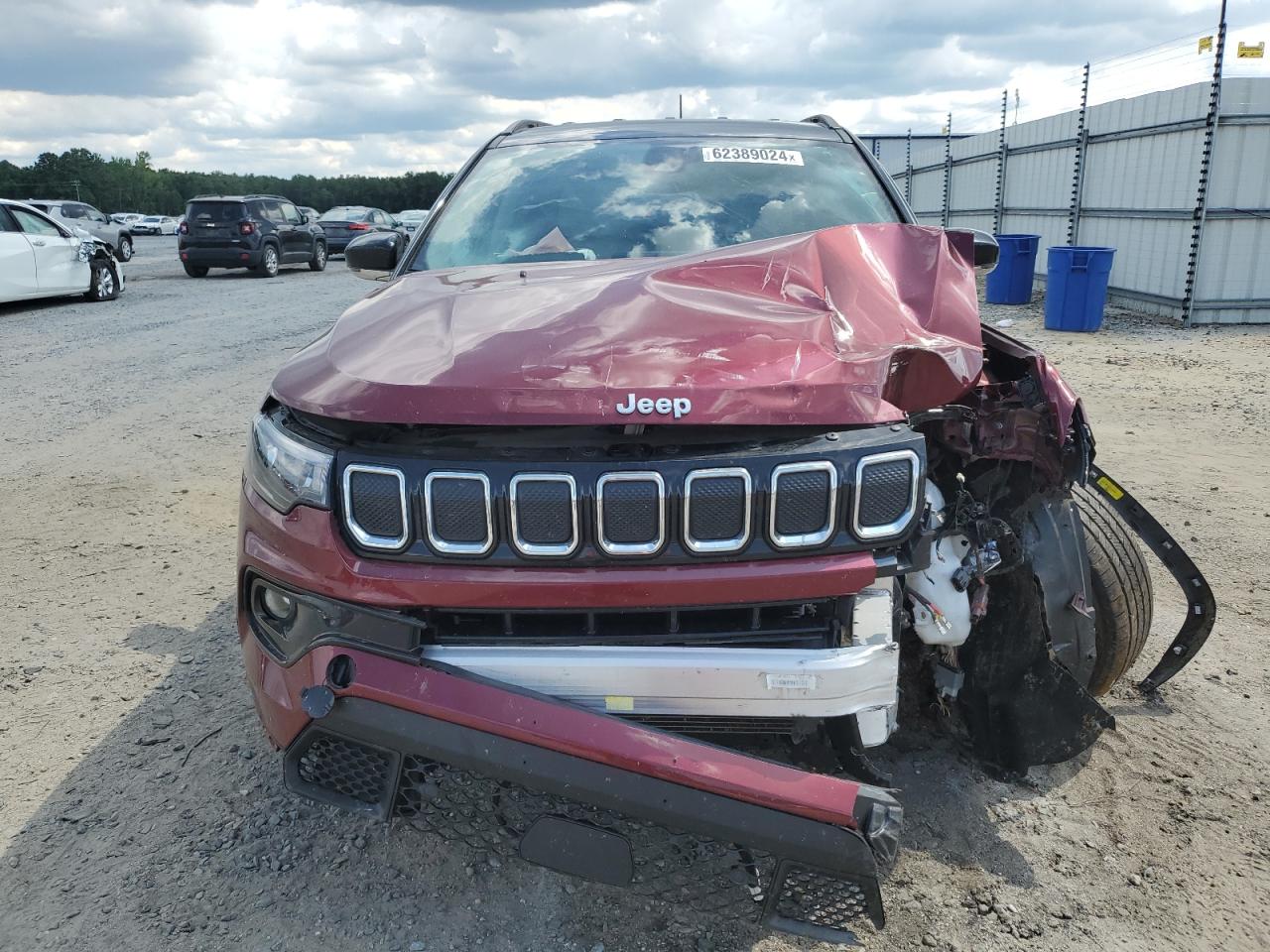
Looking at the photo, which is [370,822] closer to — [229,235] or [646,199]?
[646,199]

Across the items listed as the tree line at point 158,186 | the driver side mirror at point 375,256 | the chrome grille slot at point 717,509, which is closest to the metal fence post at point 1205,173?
the driver side mirror at point 375,256

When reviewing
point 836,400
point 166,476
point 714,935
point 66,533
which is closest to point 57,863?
point 714,935

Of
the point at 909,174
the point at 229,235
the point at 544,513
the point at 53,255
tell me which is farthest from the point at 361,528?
the point at 909,174

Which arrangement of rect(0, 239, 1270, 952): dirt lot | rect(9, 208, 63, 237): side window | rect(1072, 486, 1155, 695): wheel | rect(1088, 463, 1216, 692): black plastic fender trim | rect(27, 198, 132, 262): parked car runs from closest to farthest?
rect(0, 239, 1270, 952): dirt lot < rect(1088, 463, 1216, 692): black plastic fender trim < rect(1072, 486, 1155, 695): wheel < rect(9, 208, 63, 237): side window < rect(27, 198, 132, 262): parked car

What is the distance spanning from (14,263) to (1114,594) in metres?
15.0

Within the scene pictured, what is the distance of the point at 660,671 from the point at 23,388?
28.6ft

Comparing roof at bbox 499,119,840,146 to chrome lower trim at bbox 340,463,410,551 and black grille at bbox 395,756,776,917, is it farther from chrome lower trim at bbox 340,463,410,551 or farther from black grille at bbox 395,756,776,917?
black grille at bbox 395,756,776,917

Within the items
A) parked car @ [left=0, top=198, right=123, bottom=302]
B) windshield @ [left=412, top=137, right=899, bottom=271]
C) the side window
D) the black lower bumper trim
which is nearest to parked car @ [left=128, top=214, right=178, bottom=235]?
parked car @ [left=0, top=198, right=123, bottom=302]

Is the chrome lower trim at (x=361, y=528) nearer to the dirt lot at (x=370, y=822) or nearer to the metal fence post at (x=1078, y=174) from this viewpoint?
the dirt lot at (x=370, y=822)

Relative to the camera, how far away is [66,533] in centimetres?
487

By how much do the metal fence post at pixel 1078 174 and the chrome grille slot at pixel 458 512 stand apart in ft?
49.1

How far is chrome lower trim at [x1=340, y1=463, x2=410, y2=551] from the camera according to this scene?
1867 millimetres

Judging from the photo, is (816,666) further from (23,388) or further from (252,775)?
(23,388)

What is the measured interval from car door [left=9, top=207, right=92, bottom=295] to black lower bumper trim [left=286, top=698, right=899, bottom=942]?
14503mm
